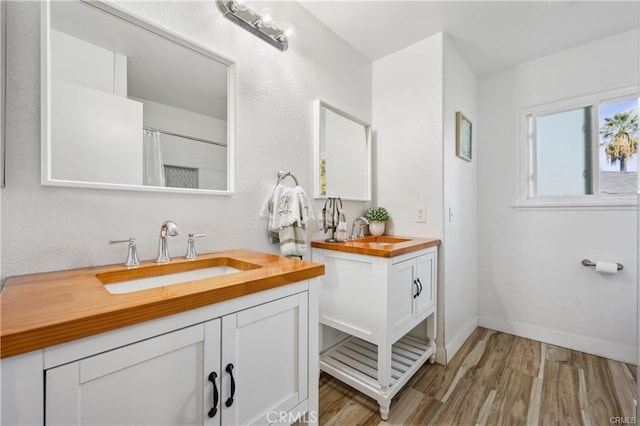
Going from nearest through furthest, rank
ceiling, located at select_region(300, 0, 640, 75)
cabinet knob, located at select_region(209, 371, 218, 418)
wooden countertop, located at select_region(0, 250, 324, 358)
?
wooden countertop, located at select_region(0, 250, 324, 358)
cabinet knob, located at select_region(209, 371, 218, 418)
ceiling, located at select_region(300, 0, 640, 75)

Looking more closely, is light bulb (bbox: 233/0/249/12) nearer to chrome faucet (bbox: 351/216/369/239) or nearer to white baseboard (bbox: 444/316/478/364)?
chrome faucet (bbox: 351/216/369/239)

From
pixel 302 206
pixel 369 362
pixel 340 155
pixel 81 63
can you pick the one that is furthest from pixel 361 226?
pixel 81 63

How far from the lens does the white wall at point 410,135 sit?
1974 mm

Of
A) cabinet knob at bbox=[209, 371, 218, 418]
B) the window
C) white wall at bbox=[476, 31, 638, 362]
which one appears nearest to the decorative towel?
cabinet knob at bbox=[209, 371, 218, 418]

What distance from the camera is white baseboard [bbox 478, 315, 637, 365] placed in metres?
1.94

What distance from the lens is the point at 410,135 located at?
2.11 m

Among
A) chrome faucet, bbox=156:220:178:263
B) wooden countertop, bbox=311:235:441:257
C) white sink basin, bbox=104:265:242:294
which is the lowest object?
white sink basin, bbox=104:265:242:294

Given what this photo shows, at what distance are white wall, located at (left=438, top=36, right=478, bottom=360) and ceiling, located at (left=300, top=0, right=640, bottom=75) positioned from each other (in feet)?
0.60

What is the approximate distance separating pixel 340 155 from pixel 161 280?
1.43m

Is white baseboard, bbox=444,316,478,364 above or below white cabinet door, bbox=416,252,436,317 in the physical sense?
below

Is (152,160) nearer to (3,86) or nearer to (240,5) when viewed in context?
(3,86)

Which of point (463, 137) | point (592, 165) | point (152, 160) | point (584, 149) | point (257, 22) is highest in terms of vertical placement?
point (257, 22)

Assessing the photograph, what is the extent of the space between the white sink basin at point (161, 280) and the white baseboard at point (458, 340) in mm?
1686

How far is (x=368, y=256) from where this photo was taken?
4.99ft
